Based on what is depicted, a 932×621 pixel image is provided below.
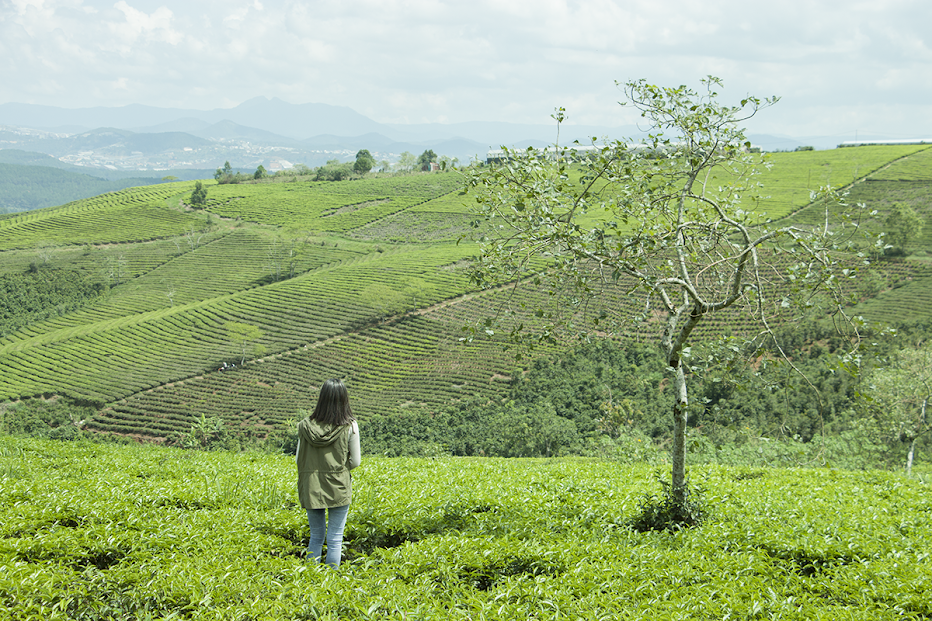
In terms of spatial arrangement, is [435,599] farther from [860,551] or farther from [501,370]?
[501,370]

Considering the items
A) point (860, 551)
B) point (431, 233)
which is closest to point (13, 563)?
point (860, 551)

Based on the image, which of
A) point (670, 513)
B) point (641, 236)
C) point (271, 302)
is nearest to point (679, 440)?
point (670, 513)

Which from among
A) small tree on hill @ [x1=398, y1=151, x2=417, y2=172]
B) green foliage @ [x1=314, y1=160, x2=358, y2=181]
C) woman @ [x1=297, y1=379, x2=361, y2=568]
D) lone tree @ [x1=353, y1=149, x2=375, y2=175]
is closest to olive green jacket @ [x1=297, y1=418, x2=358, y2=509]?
woman @ [x1=297, y1=379, x2=361, y2=568]

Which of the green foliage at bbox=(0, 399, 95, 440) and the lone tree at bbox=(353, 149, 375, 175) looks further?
the lone tree at bbox=(353, 149, 375, 175)

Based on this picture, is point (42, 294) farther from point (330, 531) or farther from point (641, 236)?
point (641, 236)

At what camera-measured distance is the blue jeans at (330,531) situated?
530 cm

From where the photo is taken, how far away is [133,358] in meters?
63.6

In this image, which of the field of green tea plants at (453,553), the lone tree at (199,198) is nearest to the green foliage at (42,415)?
the field of green tea plants at (453,553)

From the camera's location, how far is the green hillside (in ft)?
184

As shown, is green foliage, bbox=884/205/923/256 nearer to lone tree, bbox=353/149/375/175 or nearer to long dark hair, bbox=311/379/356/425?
long dark hair, bbox=311/379/356/425

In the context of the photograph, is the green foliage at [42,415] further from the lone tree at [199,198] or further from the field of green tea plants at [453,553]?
the lone tree at [199,198]

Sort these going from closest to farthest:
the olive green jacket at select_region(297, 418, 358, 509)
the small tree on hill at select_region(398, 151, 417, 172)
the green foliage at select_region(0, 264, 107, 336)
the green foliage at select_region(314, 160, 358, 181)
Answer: the olive green jacket at select_region(297, 418, 358, 509)
the green foliage at select_region(0, 264, 107, 336)
the green foliage at select_region(314, 160, 358, 181)
the small tree on hill at select_region(398, 151, 417, 172)

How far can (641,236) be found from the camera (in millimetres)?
5770

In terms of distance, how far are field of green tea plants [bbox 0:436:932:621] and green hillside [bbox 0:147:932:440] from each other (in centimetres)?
2281
